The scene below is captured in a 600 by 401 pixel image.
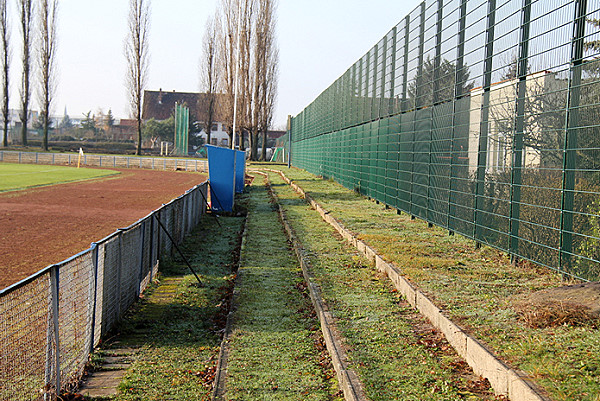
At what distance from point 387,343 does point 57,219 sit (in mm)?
11788

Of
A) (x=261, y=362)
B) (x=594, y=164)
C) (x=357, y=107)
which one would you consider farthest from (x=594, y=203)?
(x=357, y=107)

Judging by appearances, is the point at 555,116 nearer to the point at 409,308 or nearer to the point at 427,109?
the point at 409,308

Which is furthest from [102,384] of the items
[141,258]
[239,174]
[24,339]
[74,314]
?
[239,174]

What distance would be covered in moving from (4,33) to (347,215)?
5638 cm

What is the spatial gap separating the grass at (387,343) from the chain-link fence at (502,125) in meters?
1.76

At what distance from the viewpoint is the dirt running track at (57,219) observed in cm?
956

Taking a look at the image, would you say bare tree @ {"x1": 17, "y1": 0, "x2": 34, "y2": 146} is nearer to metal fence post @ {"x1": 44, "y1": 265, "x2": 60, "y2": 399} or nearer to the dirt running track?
the dirt running track

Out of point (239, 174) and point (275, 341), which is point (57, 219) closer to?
point (239, 174)

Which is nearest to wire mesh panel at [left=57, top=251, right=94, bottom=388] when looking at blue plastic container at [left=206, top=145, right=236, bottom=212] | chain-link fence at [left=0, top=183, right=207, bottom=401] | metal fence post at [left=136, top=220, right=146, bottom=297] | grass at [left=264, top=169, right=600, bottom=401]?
chain-link fence at [left=0, top=183, right=207, bottom=401]

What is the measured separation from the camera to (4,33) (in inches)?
2313

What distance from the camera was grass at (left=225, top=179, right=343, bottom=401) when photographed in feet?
14.8

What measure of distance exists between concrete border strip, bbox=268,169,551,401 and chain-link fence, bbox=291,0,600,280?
1550 millimetres

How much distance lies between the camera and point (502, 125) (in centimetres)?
790

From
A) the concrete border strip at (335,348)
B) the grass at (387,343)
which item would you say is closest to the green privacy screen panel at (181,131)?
the grass at (387,343)
